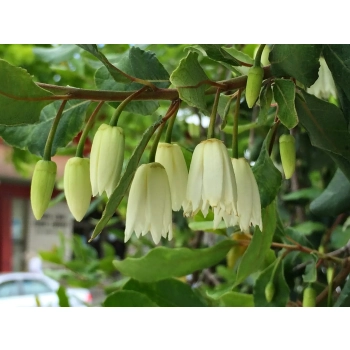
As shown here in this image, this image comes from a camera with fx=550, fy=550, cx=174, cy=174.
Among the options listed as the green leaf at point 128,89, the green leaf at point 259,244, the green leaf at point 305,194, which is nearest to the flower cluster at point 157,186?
the green leaf at point 128,89

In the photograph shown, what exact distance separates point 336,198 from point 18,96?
1.96 feet

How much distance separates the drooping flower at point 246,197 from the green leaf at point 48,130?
0.19 m

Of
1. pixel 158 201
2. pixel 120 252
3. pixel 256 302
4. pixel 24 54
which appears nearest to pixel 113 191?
pixel 158 201

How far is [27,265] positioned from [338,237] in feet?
13.2

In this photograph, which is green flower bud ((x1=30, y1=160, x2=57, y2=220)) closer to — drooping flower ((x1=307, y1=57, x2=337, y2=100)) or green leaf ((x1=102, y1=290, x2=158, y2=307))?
green leaf ((x1=102, y1=290, x2=158, y2=307))

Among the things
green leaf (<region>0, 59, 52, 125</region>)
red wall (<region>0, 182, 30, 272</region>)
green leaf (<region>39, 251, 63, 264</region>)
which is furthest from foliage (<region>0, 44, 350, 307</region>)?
red wall (<region>0, 182, 30, 272</region>)

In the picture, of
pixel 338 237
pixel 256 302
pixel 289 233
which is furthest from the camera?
pixel 338 237

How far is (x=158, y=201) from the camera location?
1.76ft

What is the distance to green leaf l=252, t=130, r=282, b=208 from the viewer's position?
653mm

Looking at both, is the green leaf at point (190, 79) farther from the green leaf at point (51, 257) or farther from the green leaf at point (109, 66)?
the green leaf at point (51, 257)
